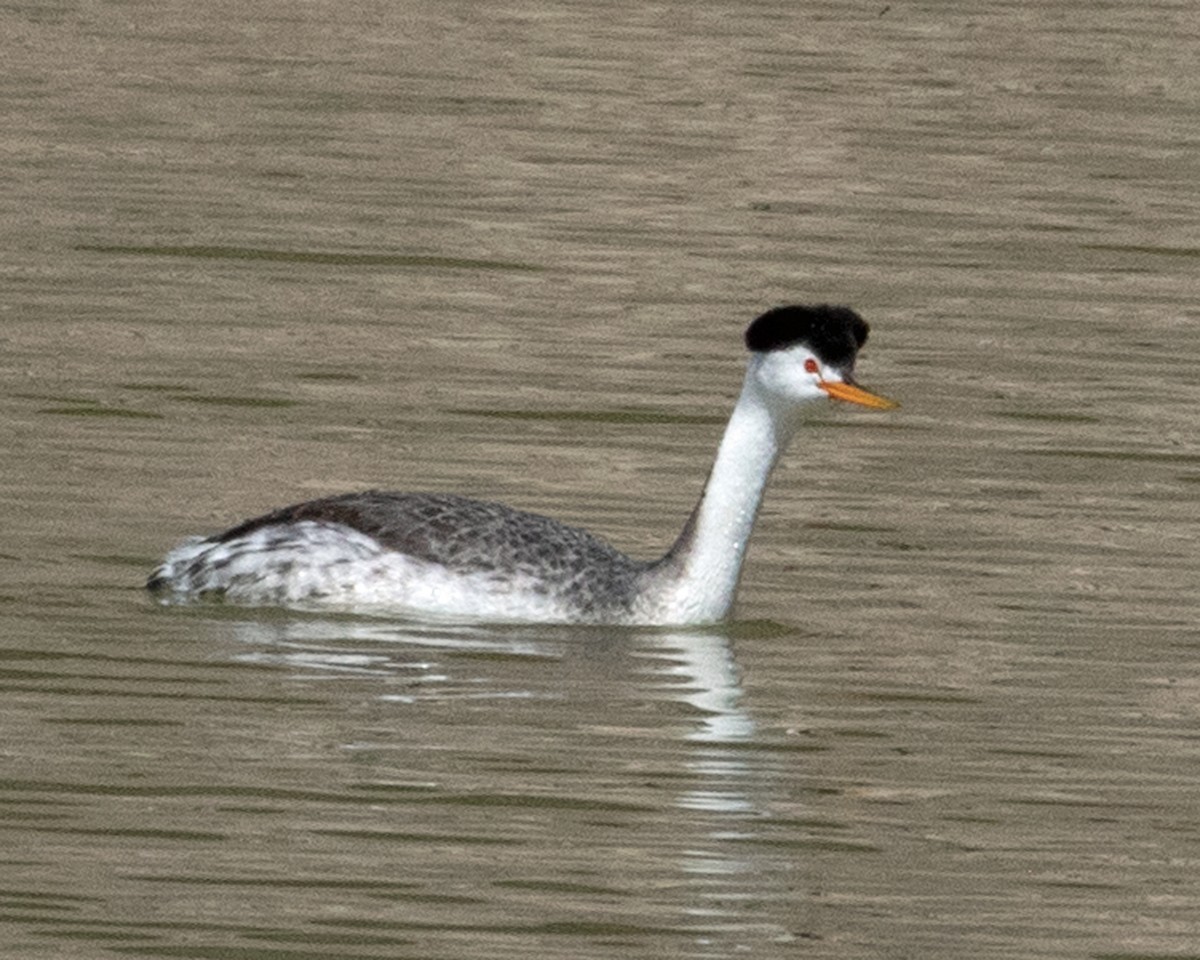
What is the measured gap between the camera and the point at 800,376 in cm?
1489

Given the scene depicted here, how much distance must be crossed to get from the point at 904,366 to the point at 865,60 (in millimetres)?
9920

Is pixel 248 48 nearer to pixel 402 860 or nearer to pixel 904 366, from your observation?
→ pixel 904 366

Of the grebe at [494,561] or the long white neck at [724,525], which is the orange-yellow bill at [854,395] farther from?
the long white neck at [724,525]

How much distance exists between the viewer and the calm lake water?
11.6 meters

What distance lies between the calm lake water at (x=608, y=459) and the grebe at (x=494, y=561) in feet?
0.41

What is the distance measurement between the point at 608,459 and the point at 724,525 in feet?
8.72

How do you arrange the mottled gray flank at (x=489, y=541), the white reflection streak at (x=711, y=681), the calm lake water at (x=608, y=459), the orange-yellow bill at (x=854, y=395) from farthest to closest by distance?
the mottled gray flank at (x=489, y=541) < the orange-yellow bill at (x=854, y=395) < the white reflection streak at (x=711, y=681) < the calm lake water at (x=608, y=459)

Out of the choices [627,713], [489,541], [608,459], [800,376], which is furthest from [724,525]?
[608,459]

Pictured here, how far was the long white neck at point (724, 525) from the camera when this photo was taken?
1518 cm

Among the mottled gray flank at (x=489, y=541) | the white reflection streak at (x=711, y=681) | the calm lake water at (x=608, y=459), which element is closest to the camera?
the calm lake water at (x=608, y=459)

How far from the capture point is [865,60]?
2980 centimetres

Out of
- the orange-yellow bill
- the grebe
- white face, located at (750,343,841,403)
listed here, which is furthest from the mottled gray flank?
the orange-yellow bill

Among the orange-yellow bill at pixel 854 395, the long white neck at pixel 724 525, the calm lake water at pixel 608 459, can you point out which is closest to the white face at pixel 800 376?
the orange-yellow bill at pixel 854 395

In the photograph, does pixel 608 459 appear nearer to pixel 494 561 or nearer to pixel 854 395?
pixel 494 561
